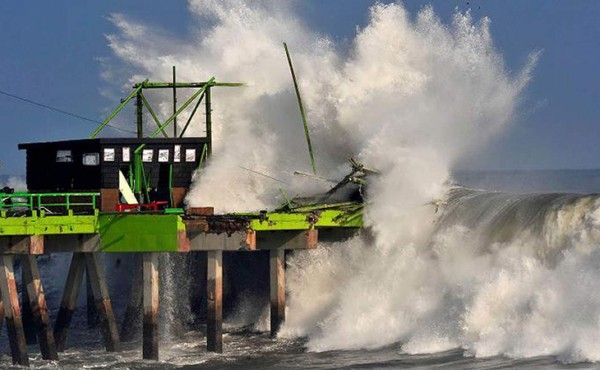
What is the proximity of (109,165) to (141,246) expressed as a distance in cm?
709

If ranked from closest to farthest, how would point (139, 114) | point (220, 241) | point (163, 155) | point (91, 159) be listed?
point (220, 241)
point (91, 159)
point (163, 155)
point (139, 114)

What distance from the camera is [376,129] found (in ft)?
164

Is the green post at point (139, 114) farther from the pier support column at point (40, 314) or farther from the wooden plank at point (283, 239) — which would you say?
the pier support column at point (40, 314)

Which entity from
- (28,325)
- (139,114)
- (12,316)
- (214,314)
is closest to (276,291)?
(214,314)

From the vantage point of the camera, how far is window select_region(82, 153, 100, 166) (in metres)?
48.4

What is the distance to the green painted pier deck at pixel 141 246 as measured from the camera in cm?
4147

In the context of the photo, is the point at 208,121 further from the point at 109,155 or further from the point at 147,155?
the point at 109,155

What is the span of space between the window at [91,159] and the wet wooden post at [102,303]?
4116 millimetres

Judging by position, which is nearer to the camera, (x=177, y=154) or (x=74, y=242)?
(x=74, y=242)

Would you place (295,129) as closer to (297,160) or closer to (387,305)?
(297,160)

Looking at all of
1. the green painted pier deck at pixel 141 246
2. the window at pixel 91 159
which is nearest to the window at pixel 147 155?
the window at pixel 91 159

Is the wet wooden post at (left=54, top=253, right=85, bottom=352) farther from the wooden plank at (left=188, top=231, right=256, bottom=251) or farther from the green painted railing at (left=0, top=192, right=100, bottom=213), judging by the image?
the wooden plank at (left=188, top=231, right=256, bottom=251)

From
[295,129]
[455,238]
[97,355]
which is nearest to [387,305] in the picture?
[455,238]

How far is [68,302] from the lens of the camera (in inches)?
1786
